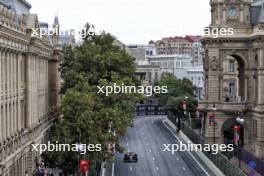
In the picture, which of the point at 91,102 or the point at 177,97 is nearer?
the point at 91,102

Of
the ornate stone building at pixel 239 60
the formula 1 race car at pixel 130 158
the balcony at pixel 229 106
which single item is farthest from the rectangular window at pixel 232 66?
the formula 1 race car at pixel 130 158

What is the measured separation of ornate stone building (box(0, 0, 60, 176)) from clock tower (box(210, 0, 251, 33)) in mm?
23029

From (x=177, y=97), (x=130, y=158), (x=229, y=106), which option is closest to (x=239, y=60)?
(x=229, y=106)

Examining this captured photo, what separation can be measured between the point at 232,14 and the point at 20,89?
121ft

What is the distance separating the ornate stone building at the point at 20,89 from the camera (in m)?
40.5

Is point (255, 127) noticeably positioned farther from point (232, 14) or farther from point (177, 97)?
point (177, 97)

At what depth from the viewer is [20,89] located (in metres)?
47.6

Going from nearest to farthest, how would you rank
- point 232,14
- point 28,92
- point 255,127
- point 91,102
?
point 91,102
point 28,92
point 255,127
point 232,14

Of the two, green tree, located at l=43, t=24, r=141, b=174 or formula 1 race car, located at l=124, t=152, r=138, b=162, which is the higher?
green tree, located at l=43, t=24, r=141, b=174

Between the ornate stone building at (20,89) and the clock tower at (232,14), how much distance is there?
23.0m

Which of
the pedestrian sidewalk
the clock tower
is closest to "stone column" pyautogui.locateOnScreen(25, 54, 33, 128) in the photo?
the pedestrian sidewalk

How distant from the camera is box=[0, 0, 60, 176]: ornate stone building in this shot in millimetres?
40500

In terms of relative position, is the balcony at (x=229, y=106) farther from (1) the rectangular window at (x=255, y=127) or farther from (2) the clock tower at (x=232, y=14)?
(2) the clock tower at (x=232, y=14)

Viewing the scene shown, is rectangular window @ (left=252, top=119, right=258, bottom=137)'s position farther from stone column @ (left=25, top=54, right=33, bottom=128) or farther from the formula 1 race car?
stone column @ (left=25, top=54, right=33, bottom=128)
